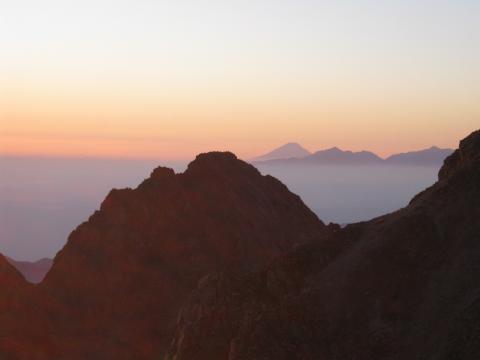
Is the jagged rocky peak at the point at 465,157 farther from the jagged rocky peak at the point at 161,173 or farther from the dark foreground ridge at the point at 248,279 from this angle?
the jagged rocky peak at the point at 161,173

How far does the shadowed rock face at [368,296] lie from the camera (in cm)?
3462

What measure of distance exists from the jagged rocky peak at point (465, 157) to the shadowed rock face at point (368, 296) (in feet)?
0.51

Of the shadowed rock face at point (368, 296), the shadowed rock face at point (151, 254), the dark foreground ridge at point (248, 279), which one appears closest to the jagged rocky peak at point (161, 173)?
the shadowed rock face at point (151, 254)

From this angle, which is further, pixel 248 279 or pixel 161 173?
pixel 161 173

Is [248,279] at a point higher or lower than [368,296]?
higher

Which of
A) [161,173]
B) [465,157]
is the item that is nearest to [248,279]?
[465,157]

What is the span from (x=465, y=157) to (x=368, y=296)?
14.7 m

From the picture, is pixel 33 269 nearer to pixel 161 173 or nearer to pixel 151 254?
pixel 161 173

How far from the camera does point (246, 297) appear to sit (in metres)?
43.4

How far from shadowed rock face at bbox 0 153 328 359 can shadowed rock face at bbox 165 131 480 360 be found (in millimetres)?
21709

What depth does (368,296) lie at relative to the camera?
125 ft

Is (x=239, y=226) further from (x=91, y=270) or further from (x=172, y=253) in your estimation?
(x=91, y=270)

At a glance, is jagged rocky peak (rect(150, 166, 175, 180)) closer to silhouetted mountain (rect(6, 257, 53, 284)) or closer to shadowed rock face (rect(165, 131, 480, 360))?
shadowed rock face (rect(165, 131, 480, 360))

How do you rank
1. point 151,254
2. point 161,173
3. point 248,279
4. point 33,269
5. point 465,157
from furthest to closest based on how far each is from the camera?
point 33,269 → point 161,173 → point 151,254 → point 465,157 → point 248,279
